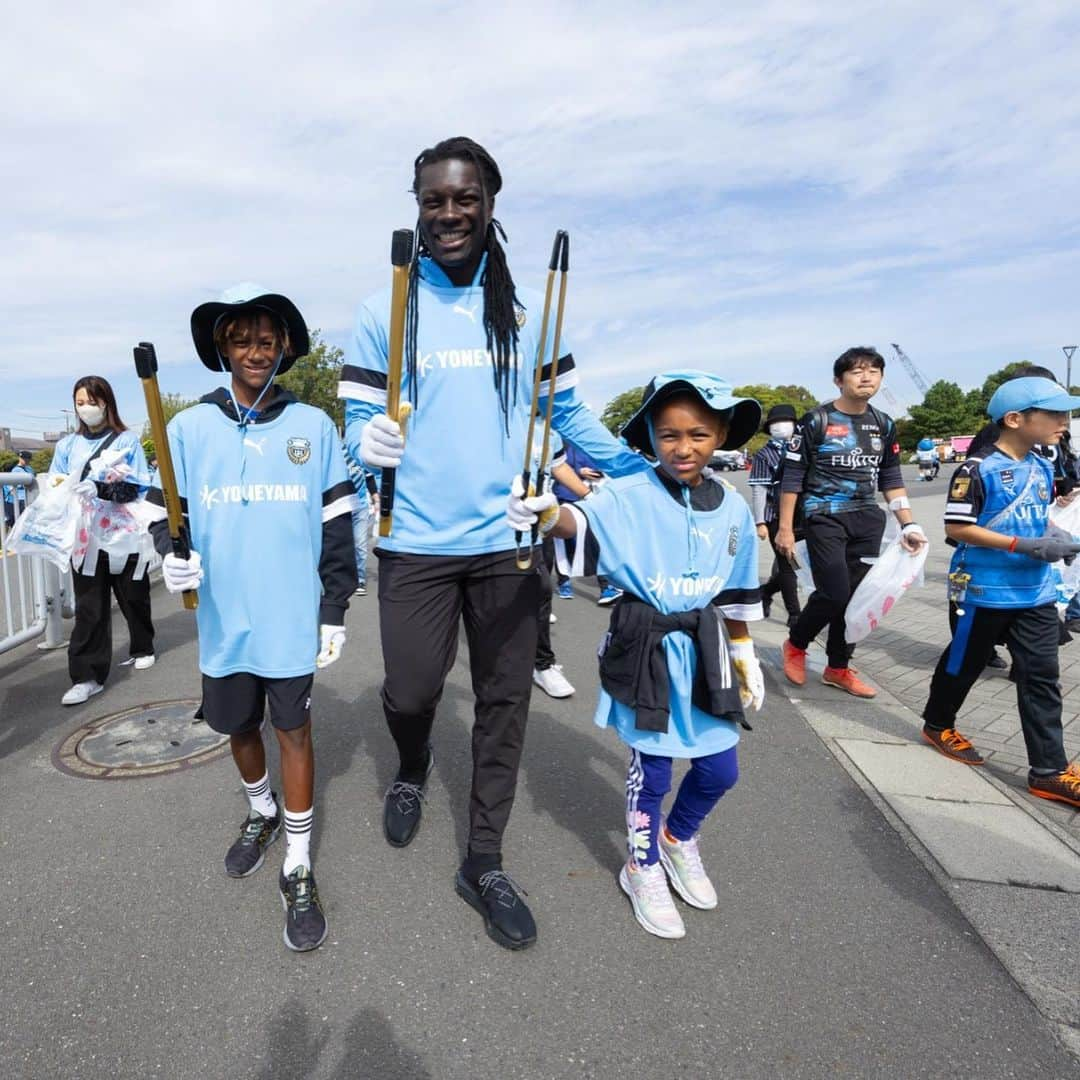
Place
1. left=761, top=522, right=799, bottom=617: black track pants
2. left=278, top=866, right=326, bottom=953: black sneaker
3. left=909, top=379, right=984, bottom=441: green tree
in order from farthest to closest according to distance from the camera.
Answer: left=909, top=379, right=984, bottom=441: green tree, left=761, top=522, right=799, bottom=617: black track pants, left=278, top=866, right=326, bottom=953: black sneaker

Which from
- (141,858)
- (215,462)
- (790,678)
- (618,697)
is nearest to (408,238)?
(215,462)

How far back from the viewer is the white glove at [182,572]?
2217mm

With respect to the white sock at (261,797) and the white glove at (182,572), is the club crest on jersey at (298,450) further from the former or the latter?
the white sock at (261,797)

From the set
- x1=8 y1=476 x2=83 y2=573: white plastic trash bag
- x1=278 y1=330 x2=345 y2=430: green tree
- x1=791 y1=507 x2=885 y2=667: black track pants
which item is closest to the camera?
x1=8 y1=476 x2=83 y2=573: white plastic trash bag

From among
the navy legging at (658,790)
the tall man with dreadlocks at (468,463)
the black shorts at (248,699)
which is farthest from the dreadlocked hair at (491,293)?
the navy legging at (658,790)

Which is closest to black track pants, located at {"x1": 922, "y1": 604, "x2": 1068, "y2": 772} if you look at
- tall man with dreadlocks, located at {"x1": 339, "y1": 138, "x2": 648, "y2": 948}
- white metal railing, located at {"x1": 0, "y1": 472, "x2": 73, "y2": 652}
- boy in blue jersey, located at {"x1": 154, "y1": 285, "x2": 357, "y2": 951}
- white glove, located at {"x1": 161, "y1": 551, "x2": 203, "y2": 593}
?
tall man with dreadlocks, located at {"x1": 339, "y1": 138, "x2": 648, "y2": 948}

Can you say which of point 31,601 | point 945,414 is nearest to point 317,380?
point 31,601

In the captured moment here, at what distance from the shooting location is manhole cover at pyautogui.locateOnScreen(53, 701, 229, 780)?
3.64 m

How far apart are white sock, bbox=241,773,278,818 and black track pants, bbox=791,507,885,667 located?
3.45 meters

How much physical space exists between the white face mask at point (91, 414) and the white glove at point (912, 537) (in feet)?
16.1

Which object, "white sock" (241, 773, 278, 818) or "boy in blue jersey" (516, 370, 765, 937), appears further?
"white sock" (241, 773, 278, 818)

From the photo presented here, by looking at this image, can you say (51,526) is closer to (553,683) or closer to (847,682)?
(553,683)

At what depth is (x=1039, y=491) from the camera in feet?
11.9

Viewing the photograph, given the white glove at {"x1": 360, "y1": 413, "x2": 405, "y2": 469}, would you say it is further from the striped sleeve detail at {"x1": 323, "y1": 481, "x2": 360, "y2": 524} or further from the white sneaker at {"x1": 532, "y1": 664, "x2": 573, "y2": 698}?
the white sneaker at {"x1": 532, "y1": 664, "x2": 573, "y2": 698}
